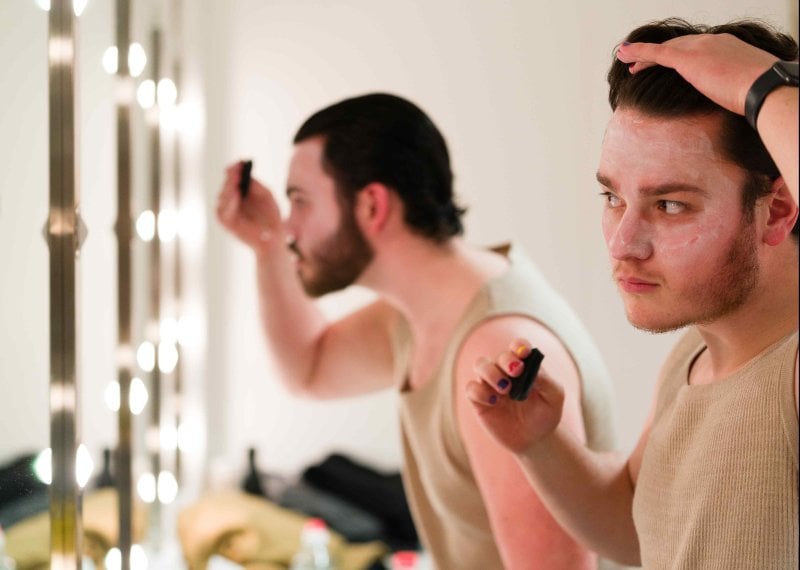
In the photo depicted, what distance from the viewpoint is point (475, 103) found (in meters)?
1.24

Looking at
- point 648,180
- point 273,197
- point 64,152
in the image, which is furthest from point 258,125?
point 648,180

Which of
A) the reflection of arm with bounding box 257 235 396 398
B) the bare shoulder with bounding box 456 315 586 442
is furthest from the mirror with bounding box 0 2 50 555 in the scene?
the bare shoulder with bounding box 456 315 586 442

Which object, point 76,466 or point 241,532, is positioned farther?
point 241,532

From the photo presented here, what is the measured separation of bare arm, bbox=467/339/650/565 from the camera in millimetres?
870

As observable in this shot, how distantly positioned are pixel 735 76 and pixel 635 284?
0.21m

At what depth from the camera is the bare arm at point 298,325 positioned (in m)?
1.29

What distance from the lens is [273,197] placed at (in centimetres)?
128

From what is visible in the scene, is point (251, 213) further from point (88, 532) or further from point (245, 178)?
point (88, 532)

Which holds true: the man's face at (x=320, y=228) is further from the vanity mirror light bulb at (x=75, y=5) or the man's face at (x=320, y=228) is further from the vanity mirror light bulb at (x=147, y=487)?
the vanity mirror light bulb at (x=147, y=487)

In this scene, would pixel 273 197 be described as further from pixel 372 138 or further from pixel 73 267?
pixel 73 267

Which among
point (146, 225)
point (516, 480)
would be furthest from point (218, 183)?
point (516, 480)

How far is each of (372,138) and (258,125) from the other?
9.4 inches

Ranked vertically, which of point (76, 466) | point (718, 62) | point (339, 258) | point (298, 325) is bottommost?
point (76, 466)

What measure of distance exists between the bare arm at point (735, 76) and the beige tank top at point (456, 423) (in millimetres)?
425
